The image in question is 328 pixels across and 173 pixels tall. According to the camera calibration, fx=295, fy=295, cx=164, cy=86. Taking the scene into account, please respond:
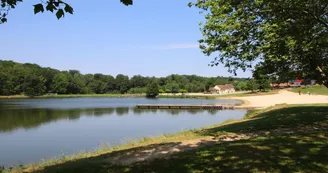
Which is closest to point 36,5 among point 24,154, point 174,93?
point 24,154

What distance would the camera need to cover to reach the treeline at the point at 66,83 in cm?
12522

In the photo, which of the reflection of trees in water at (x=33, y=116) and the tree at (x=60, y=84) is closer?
the reflection of trees in water at (x=33, y=116)

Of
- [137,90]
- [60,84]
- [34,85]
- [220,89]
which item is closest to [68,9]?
[34,85]

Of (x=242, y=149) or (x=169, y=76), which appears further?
(x=169, y=76)

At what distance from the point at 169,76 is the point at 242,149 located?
17870 centimetres

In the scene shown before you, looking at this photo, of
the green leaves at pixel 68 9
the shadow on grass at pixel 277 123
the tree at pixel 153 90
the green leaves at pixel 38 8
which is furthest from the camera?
the tree at pixel 153 90

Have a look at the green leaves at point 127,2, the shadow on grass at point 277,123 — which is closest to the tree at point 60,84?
the shadow on grass at point 277,123

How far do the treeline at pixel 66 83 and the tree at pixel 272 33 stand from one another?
413ft

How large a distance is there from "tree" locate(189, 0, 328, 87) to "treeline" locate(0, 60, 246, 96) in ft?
413

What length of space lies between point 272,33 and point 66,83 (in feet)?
482

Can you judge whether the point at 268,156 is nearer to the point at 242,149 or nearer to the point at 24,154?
the point at 242,149

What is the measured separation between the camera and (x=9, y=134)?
26.8 m

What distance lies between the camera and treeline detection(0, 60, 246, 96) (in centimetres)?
12522

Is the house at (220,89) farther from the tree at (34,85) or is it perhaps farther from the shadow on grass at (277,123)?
the shadow on grass at (277,123)
